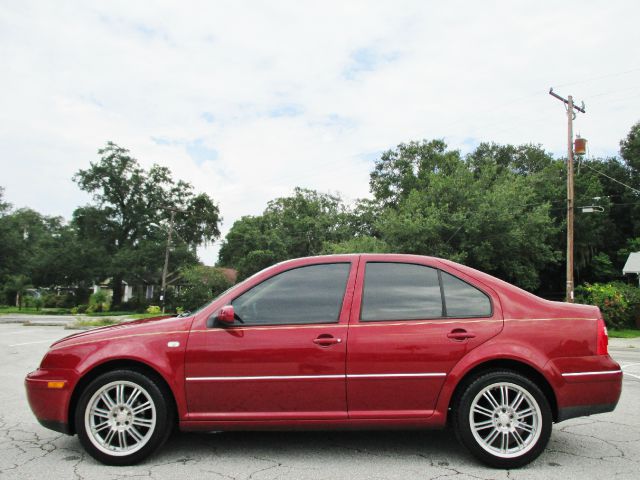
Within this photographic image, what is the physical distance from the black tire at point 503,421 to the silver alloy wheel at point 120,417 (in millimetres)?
2388

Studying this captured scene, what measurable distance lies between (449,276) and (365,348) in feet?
3.11

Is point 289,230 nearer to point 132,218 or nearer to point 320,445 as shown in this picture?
point 132,218

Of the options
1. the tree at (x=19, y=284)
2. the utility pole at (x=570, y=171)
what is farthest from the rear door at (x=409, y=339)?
the tree at (x=19, y=284)

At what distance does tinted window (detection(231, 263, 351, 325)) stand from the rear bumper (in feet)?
5.75

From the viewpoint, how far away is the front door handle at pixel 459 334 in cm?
392

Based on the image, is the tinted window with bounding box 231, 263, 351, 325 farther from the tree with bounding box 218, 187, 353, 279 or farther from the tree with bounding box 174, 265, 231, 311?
the tree with bounding box 218, 187, 353, 279

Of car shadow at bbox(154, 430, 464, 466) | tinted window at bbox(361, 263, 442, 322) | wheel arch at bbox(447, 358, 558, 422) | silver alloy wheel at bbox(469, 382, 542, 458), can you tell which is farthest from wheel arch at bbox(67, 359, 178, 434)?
silver alloy wheel at bbox(469, 382, 542, 458)

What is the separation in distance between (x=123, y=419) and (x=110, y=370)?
40 centimetres

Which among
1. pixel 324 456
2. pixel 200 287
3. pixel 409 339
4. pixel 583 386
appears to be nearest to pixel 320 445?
pixel 324 456

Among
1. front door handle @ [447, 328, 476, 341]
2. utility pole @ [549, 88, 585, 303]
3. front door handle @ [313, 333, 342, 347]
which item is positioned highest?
utility pole @ [549, 88, 585, 303]

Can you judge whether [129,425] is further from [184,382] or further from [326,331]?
[326,331]

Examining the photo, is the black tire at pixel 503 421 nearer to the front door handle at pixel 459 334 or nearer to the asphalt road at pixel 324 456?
the asphalt road at pixel 324 456

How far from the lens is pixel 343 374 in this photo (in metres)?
3.88

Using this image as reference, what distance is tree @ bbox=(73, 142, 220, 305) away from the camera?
5078 centimetres
